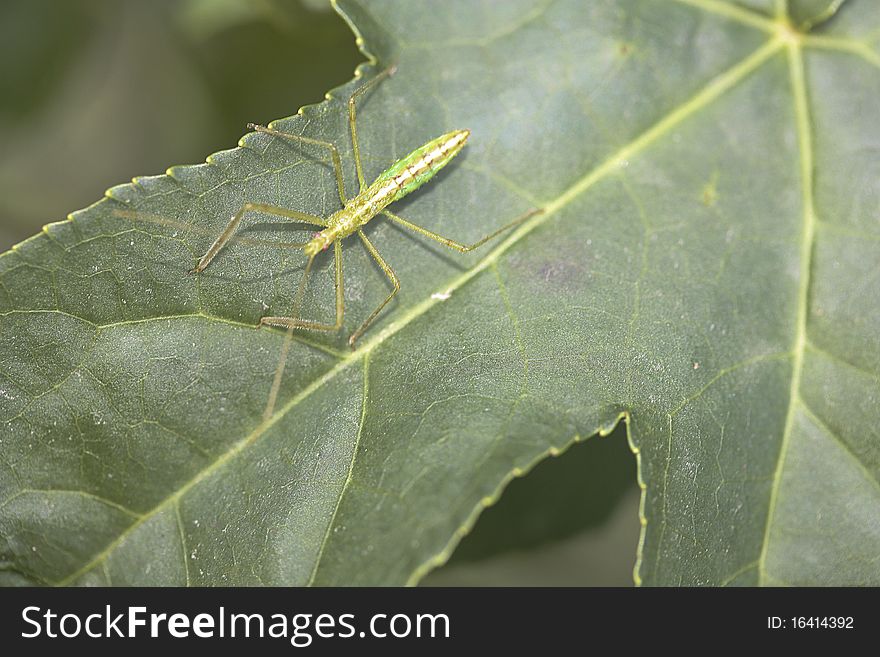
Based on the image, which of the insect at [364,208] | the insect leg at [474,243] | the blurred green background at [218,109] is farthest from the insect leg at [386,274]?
the blurred green background at [218,109]

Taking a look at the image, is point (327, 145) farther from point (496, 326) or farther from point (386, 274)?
point (496, 326)

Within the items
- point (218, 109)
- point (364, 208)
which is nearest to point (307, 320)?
point (364, 208)

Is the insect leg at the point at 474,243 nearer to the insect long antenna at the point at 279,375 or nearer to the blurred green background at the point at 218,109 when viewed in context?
the insect long antenna at the point at 279,375

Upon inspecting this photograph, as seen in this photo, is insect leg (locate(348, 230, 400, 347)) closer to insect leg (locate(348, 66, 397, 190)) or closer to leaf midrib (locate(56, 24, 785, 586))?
leaf midrib (locate(56, 24, 785, 586))
